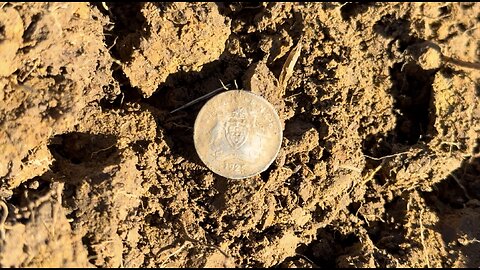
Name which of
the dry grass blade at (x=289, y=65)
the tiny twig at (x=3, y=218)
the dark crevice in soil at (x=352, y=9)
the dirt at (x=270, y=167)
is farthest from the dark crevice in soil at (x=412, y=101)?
the tiny twig at (x=3, y=218)

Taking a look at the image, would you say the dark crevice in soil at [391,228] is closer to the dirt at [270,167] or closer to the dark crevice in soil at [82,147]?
the dirt at [270,167]

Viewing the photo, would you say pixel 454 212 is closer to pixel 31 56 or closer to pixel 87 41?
pixel 87 41

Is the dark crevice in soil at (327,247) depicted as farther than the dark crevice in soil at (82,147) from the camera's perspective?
Yes

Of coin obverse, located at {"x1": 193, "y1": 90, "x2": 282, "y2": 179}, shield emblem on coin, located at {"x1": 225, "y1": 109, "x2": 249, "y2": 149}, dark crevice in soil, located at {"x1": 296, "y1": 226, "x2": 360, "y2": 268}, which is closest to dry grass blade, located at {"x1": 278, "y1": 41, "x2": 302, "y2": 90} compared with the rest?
coin obverse, located at {"x1": 193, "y1": 90, "x2": 282, "y2": 179}

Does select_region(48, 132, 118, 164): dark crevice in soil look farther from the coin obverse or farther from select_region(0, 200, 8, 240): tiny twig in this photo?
the coin obverse

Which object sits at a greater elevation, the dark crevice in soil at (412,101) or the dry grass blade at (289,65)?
the dry grass blade at (289,65)
